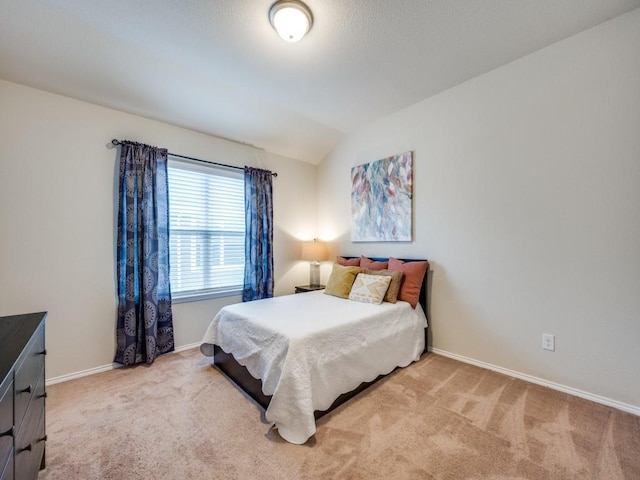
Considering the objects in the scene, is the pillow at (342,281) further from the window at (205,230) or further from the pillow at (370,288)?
the window at (205,230)

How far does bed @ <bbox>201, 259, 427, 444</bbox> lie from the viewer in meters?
1.67

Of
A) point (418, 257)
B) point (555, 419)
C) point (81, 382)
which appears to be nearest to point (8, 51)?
point (81, 382)

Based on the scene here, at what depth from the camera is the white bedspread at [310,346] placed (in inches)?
65.5

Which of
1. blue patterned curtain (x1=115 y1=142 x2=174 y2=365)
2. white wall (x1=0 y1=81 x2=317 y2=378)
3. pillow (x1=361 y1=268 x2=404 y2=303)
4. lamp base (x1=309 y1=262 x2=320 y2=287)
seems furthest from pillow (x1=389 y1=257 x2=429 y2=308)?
white wall (x1=0 y1=81 x2=317 y2=378)

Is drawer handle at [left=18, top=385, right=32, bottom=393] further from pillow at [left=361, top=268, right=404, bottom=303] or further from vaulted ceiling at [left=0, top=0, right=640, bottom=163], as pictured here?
pillow at [left=361, top=268, right=404, bottom=303]

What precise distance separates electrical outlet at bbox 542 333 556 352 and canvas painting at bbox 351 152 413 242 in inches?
56.1

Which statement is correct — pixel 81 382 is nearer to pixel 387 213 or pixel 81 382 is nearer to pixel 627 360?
pixel 387 213

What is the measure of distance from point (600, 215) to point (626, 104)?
2.49 feet

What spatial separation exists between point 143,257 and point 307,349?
6.36 ft

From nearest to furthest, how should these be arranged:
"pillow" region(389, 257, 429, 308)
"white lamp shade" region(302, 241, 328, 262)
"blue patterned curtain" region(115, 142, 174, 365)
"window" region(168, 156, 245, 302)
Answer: "blue patterned curtain" region(115, 142, 174, 365)
"pillow" region(389, 257, 429, 308)
"window" region(168, 156, 245, 302)
"white lamp shade" region(302, 241, 328, 262)

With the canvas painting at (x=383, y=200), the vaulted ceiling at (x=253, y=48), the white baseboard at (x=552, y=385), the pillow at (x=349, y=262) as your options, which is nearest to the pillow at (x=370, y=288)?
the pillow at (x=349, y=262)

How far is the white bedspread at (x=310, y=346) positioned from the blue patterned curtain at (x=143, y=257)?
708 mm

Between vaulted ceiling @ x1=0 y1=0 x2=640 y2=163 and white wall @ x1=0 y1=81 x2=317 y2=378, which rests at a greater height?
vaulted ceiling @ x1=0 y1=0 x2=640 y2=163

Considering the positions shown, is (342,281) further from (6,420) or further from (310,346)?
(6,420)
